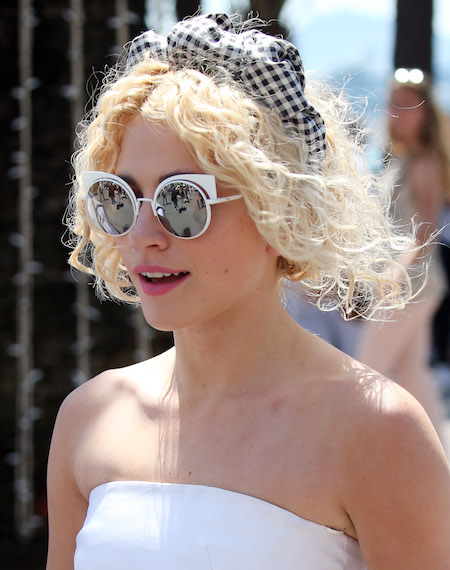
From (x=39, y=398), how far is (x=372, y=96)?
7.26ft

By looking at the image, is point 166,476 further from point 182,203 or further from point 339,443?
point 182,203

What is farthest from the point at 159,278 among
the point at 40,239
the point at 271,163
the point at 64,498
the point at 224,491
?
the point at 40,239

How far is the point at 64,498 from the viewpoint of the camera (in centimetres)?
158

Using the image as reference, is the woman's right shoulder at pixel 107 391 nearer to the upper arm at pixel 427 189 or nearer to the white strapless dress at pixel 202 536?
the white strapless dress at pixel 202 536

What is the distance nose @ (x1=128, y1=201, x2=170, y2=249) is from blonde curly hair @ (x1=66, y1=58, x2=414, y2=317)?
12cm

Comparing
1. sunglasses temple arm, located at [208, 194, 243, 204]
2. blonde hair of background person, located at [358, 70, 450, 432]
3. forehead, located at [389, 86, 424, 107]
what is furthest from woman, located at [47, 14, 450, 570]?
forehead, located at [389, 86, 424, 107]

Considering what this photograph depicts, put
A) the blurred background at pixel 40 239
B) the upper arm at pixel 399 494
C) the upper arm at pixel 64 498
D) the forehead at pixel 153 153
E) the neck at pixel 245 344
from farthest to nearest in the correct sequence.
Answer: the blurred background at pixel 40 239, the upper arm at pixel 64 498, the neck at pixel 245 344, the forehead at pixel 153 153, the upper arm at pixel 399 494

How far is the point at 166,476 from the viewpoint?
1397 mm

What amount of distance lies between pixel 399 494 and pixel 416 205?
240 cm

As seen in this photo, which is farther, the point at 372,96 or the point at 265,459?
the point at 372,96

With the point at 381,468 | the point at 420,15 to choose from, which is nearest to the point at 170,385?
the point at 381,468

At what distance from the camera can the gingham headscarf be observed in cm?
139

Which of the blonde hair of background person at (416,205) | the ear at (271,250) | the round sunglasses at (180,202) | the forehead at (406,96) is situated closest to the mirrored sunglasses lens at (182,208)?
the round sunglasses at (180,202)

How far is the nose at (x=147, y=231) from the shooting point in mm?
1338
